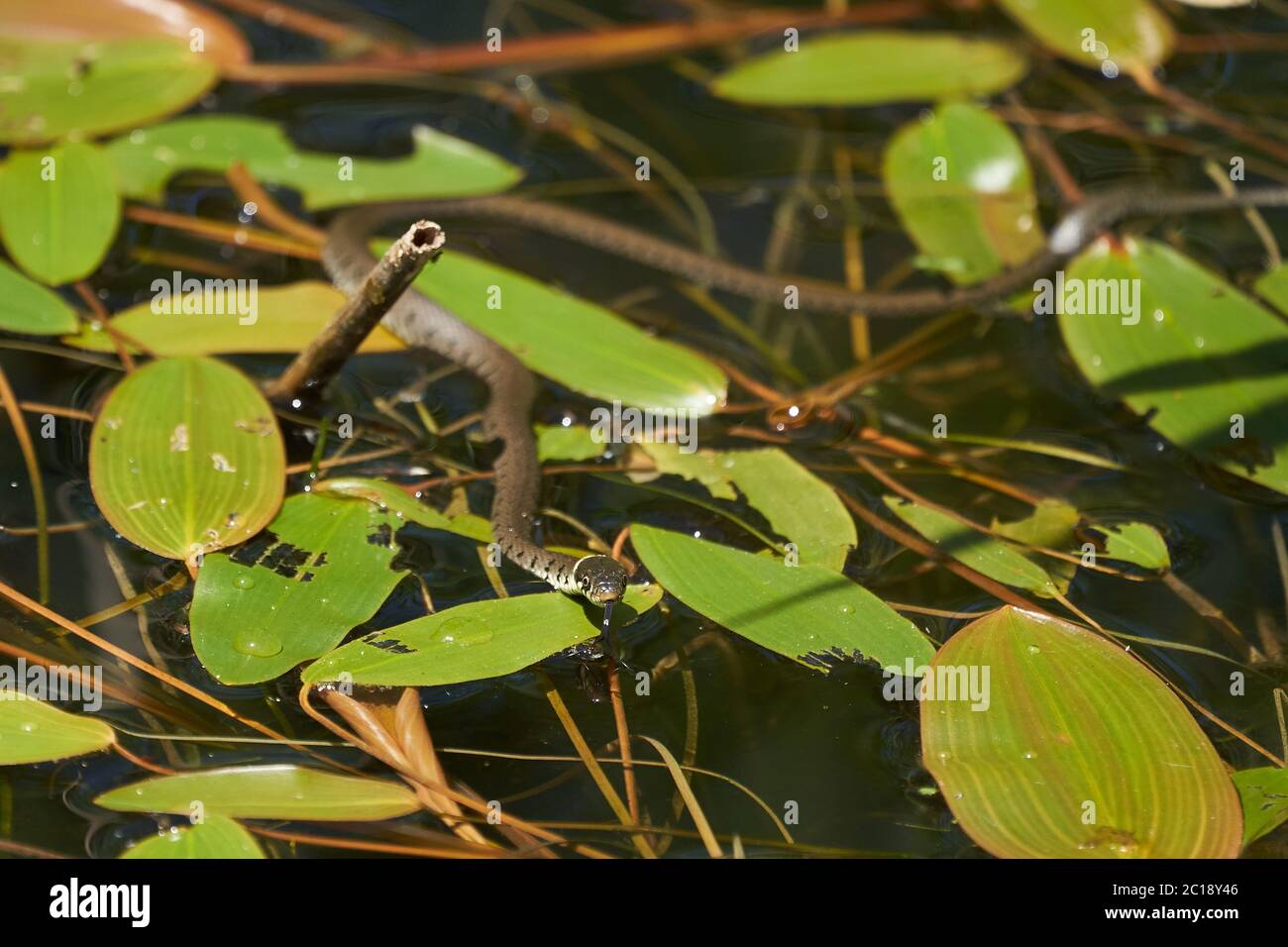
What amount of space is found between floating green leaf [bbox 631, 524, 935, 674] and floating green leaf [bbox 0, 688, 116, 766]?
1343 mm

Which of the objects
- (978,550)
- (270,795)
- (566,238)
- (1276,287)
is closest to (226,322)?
(566,238)

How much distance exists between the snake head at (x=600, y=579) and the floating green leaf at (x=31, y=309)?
1.81 m

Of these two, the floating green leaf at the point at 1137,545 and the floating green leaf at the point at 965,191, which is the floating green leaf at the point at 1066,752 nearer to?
the floating green leaf at the point at 1137,545

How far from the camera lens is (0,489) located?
3240 mm

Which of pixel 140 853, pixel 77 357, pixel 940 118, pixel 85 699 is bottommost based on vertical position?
pixel 140 853

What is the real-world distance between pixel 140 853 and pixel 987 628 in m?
1.94

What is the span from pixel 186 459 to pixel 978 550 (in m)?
2.18

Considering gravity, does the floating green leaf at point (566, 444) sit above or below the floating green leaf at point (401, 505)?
above

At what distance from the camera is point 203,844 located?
2332mm

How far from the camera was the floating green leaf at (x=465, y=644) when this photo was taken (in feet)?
8.62

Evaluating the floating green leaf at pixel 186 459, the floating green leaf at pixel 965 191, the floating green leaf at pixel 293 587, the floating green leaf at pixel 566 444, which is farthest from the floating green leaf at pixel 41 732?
the floating green leaf at pixel 965 191
